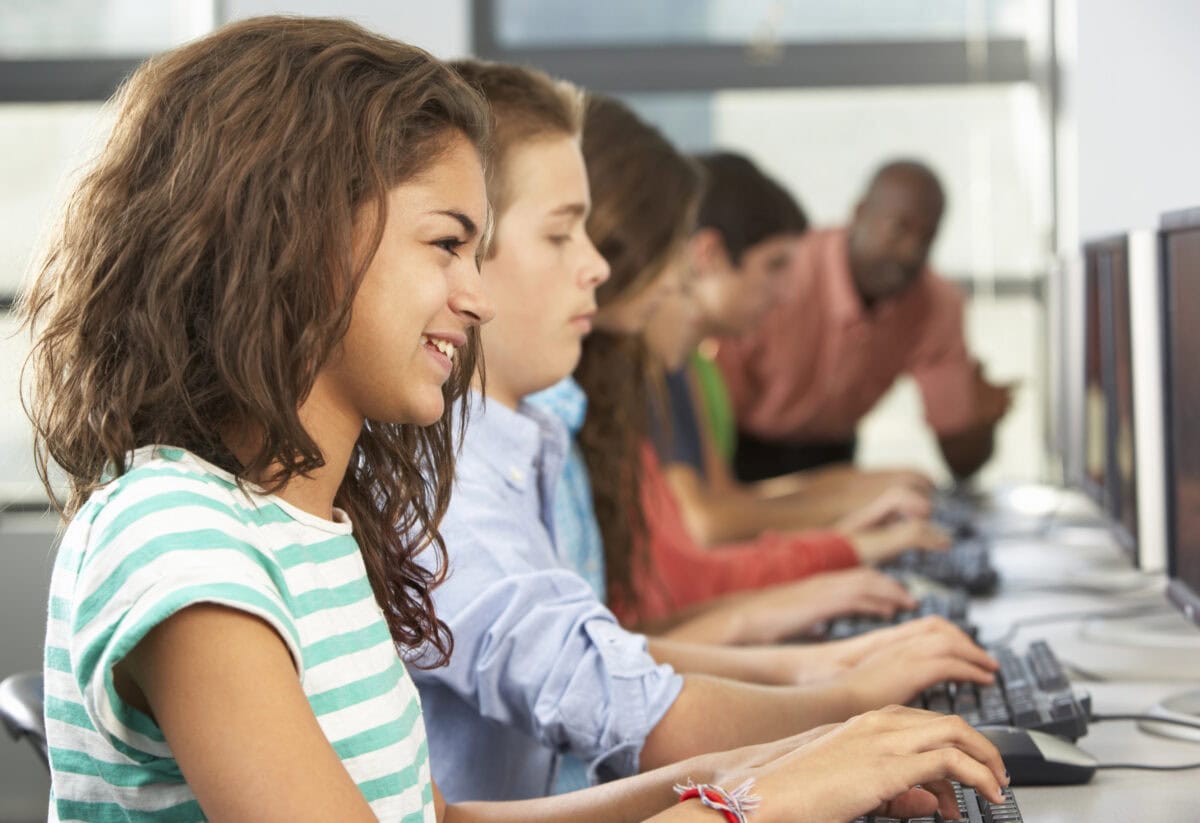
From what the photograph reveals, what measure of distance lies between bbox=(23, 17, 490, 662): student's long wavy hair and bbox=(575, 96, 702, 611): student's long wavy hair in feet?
2.51

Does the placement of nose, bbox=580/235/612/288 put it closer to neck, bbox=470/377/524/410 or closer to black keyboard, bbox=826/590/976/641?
neck, bbox=470/377/524/410

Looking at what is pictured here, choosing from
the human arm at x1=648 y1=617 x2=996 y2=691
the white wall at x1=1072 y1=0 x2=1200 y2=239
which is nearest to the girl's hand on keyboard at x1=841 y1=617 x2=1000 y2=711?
the human arm at x1=648 y1=617 x2=996 y2=691

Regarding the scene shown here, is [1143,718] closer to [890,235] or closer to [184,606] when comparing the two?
[184,606]

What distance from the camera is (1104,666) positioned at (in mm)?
1556

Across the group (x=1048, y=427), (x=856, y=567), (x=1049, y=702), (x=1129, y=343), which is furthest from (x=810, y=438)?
(x=1049, y=702)

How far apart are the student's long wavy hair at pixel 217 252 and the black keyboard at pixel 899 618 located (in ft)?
3.04

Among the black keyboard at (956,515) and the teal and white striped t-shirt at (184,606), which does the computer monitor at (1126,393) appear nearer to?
the black keyboard at (956,515)

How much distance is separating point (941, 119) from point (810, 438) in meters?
0.98

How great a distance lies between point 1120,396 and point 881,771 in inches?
39.0

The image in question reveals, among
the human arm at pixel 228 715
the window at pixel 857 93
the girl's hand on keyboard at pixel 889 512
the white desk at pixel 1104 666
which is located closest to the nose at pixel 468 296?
the human arm at pixel 228 715

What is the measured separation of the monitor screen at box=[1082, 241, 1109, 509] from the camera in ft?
6.26

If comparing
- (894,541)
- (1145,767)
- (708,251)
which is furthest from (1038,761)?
(708,251)

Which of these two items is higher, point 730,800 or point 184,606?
point 184,606

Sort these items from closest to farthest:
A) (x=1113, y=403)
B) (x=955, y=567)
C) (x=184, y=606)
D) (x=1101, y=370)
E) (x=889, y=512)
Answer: (x=184, y=606) < (x=1113, y=403) < (x=1101, y=370) < (x=955, y=567) < (x=889, y=512)
